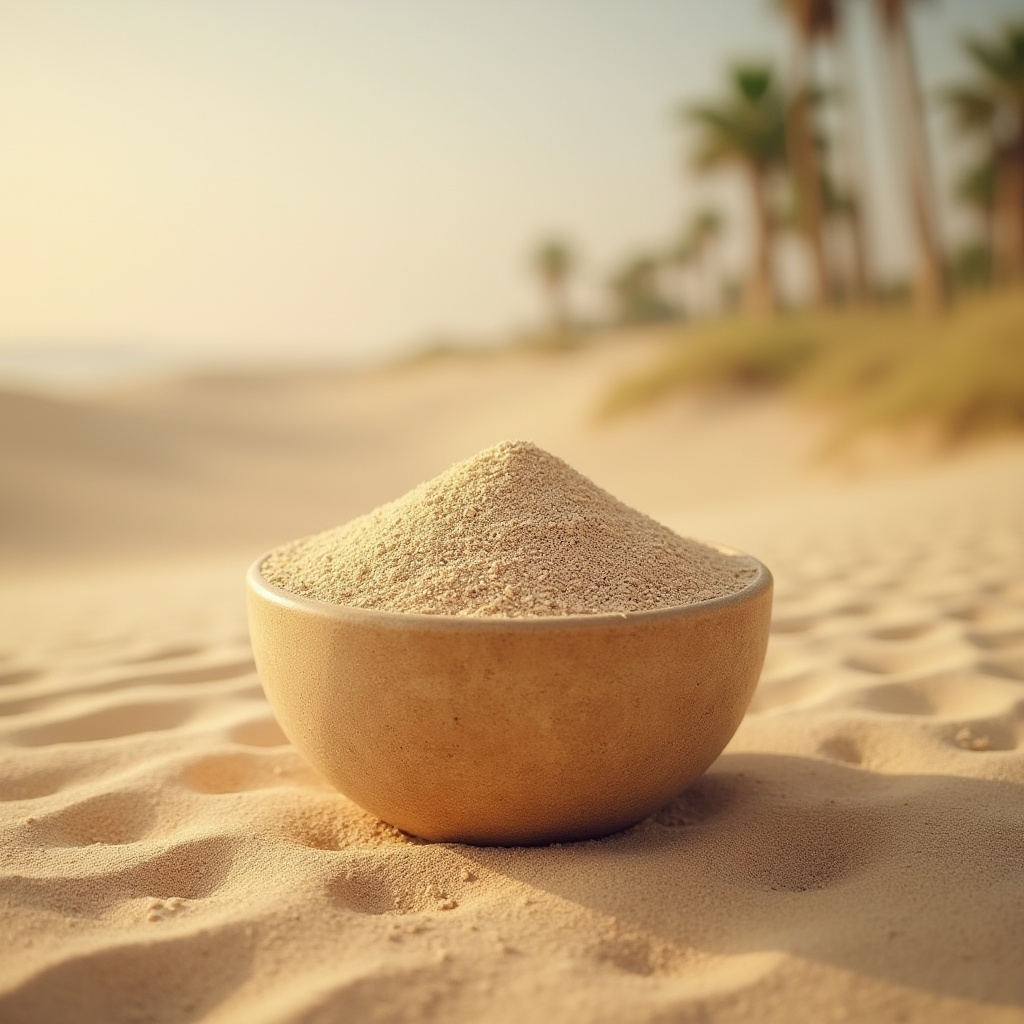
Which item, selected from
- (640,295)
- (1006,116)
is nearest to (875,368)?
(1006,116)

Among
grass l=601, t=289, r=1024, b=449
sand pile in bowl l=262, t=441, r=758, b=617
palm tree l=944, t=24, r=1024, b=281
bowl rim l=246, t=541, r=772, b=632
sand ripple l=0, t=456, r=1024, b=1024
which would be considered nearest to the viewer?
sand ripple l=0, t=456, r=1024, b=1024

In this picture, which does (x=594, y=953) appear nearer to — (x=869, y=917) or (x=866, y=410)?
(x=869, y=917)

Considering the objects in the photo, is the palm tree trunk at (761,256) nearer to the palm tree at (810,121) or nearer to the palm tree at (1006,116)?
the palm tree at (810,121)

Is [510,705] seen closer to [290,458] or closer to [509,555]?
[509,555]

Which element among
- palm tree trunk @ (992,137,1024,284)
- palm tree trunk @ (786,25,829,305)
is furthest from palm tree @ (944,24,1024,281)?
palm tree trunk @ (786,25,829,305)

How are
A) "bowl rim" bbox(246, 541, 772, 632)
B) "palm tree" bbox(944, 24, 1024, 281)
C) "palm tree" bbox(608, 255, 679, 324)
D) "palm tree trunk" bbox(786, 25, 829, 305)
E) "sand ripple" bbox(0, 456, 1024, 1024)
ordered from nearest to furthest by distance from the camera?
Answer: "sand ripple" bbox(0, 456, 1024, 1024) < "bowl rim" bbox(246, 541, 772, 632) < "palm tree trunk" bbox(786, 25, 829, 305) < "palm tree" bbox(944, 24, 1024, 281) < "palm tree" bbox(608, 255, 679, 324)

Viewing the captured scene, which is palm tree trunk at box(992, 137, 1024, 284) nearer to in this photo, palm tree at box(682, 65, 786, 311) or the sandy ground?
palm tree at box(682, 65, 786, 311)
